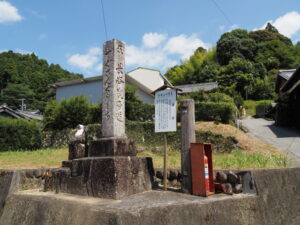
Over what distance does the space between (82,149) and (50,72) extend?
39.4 meters

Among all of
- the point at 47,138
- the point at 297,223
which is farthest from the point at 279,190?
the point at 47,138

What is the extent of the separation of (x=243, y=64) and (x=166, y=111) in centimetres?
3463

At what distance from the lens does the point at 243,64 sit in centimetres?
3606

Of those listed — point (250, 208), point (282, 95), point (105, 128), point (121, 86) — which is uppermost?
point (282, 95)

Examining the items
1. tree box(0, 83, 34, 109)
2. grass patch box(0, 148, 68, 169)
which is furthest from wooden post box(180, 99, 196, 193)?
tree box(0, 83, 34, 109)

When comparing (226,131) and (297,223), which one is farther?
(226,131)

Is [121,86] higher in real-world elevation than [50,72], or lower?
lower

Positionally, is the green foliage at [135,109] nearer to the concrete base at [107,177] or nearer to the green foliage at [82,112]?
the green foliage at [82,112]

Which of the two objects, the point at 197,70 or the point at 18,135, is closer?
the point at 18,135

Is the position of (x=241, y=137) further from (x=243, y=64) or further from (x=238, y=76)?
(x=243, y=64)

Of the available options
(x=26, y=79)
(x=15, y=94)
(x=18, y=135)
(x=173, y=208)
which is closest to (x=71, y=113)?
(x=18, y=135)

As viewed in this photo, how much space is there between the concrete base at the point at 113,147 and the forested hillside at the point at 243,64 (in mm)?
29700

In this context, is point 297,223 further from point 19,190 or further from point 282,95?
point 282,95

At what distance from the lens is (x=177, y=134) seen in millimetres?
12398
